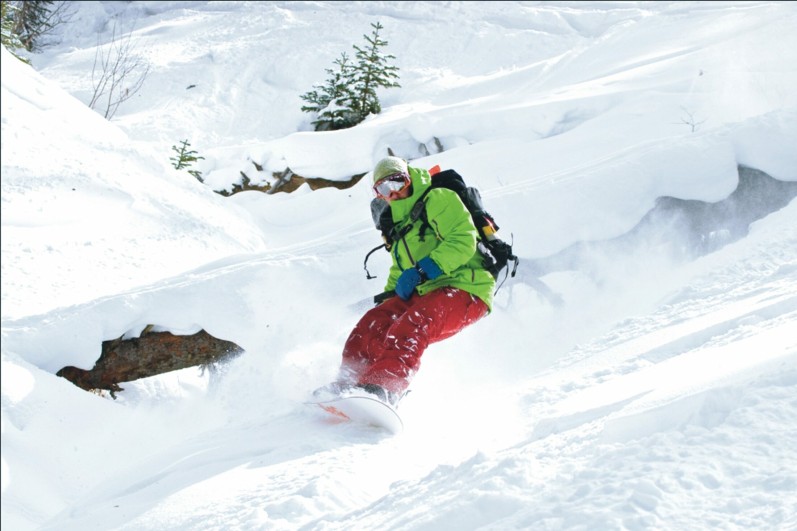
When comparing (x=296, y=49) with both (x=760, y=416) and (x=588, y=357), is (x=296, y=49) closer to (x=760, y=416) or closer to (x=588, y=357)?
(x=588, y=357)

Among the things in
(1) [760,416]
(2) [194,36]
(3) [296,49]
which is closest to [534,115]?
(1) [760,416]

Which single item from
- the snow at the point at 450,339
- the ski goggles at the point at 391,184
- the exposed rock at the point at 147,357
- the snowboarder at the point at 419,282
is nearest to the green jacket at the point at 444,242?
the snowboarder at the point at 419,282

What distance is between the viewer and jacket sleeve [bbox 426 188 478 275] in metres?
4.22

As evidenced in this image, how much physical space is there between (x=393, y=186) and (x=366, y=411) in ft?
4.58

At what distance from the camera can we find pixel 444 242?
426 centimetres

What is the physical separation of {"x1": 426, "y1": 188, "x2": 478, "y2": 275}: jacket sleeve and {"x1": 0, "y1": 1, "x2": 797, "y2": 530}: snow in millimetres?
858

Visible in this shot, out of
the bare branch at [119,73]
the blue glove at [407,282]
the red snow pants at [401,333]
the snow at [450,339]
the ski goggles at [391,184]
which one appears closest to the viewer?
the snow at [450,339]

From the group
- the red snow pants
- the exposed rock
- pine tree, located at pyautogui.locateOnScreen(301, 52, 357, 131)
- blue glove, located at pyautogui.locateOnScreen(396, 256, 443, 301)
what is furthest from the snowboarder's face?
pine tree, located at pyautogui.locateOnScreen(301, 52, 357, 131)

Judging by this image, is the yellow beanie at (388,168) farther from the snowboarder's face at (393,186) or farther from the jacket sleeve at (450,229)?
the jacket sleeve at (450,229)

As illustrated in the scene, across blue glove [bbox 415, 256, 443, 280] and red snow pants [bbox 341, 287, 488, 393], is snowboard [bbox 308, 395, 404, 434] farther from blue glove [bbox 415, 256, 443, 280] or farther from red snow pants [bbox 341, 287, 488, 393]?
blue glove [bbox 415, 256, 443, 280]

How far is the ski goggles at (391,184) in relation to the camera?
4262mm

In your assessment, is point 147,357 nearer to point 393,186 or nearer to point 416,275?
point 416,275

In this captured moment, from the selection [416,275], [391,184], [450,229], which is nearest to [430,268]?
[416,275]

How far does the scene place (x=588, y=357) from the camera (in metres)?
4.38
